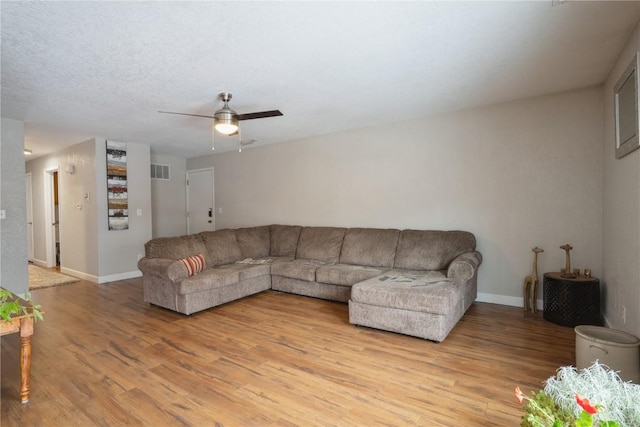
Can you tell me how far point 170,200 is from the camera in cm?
665

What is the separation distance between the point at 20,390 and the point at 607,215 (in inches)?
189

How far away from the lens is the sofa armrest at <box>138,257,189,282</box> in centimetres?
331

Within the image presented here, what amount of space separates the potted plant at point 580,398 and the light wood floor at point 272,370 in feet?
1.67

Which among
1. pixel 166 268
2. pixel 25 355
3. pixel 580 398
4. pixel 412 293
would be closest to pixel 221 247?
pixel 166 268

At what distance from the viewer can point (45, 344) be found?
2.74 m

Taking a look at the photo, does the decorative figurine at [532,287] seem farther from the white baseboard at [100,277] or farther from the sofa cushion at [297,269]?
the white baseboard at [100,277]

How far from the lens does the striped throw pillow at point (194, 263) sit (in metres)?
3.48

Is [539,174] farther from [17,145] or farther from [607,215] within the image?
[17,145]

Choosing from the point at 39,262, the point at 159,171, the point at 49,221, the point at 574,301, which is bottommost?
the point at 39,262

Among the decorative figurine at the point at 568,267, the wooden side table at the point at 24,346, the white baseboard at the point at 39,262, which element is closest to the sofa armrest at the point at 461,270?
the decorative figurine at the point at 568,267

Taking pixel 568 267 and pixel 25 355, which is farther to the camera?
pixel 568 267

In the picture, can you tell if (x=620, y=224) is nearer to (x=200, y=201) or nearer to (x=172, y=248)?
(x=172, y=248)

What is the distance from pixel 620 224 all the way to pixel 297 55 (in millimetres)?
2883

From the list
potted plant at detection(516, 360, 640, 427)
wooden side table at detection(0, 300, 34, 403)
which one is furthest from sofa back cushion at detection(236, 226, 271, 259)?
potted plant at detection(516, 360, 640, 427)
